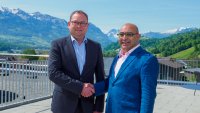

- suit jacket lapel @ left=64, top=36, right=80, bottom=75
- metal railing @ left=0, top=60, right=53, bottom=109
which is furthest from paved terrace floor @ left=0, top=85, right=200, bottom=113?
suit jacket lapel @ left=64, top=36, right=80, bottom=75

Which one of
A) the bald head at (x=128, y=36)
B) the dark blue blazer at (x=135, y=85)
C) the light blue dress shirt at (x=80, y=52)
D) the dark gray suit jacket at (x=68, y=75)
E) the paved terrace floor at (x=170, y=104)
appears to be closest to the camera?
the dark blue blazer at (x=135, y=85)

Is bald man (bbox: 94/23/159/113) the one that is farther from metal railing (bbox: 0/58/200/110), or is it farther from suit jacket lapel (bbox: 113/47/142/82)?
metal railing (bbox: 0/58/200/110)

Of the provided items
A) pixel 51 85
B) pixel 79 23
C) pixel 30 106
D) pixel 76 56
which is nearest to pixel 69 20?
pixel 79 23

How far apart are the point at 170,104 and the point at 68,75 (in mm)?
6757

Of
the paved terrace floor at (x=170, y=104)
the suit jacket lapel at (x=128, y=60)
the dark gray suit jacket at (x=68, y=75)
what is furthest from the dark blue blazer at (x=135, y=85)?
the paved terrace floor at (x=170, y=104)

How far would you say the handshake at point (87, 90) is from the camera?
9.61 feet

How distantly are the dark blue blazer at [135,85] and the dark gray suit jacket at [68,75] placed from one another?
281mm

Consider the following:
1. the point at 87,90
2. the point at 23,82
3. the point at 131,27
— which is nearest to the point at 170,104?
the point at 23,82

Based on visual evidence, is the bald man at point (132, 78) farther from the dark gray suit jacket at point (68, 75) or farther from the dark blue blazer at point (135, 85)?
the dark gray suit jacket at point (68, 75)

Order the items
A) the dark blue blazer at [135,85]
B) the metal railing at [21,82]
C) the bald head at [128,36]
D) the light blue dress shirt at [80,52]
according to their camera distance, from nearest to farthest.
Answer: the dark blue blazer at [135,85] → the bald head at [128,36] → the light blue dress shirt at [80,52] → the metal railing at [21,82]

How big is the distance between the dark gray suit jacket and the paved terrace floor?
15.6 ft

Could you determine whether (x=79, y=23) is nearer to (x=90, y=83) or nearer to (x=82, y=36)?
(x=82, y=36)

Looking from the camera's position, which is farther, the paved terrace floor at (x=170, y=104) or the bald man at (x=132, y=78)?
the paved terrace floor at (x=170, y=104)

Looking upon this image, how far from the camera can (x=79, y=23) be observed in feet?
9.84
